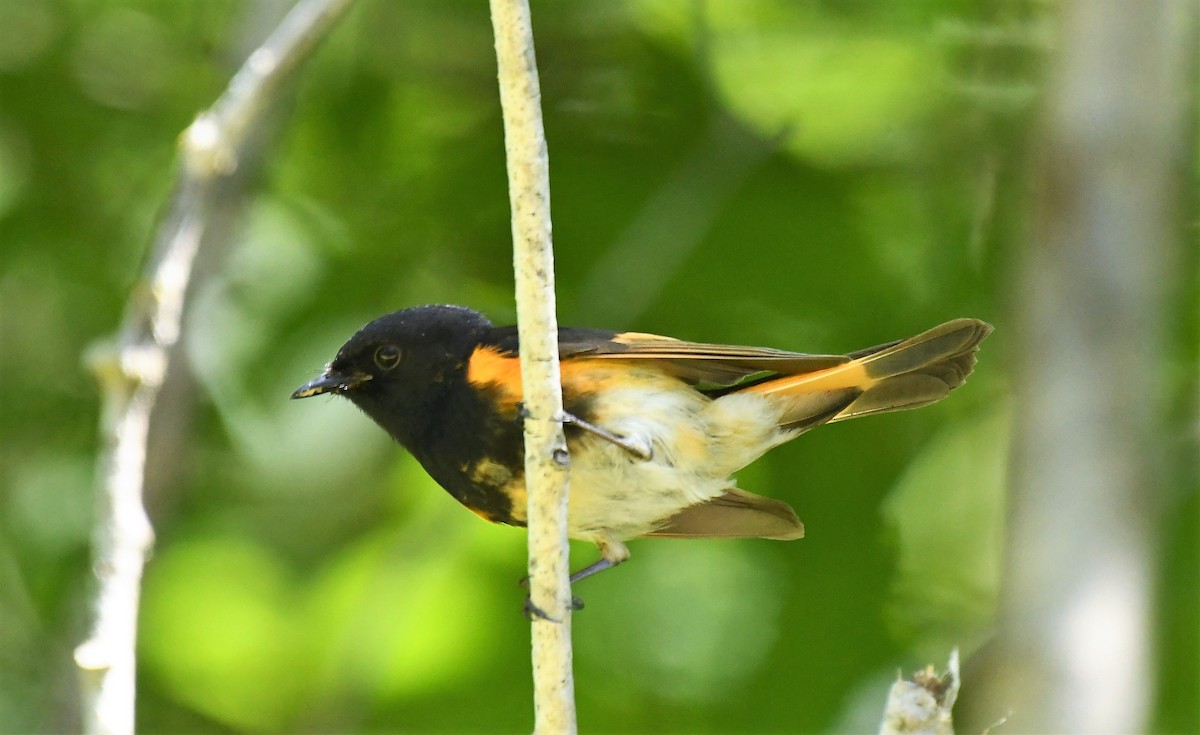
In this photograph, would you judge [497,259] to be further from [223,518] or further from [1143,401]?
[1143,401]

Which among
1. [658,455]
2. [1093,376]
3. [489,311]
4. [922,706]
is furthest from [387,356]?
[1093,376]

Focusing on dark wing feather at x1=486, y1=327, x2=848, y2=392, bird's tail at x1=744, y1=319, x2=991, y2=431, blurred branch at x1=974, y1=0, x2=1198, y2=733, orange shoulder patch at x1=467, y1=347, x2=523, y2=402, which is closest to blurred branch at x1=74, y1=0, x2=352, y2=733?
orange shoulder patch at x1=467, y1=347, x2=523, y2=402

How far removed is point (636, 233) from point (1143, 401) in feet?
5.57

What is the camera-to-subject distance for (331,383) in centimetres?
328

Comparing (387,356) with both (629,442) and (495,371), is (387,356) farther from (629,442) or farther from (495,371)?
(629,442)

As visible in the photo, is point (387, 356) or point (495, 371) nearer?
point (495, 371)

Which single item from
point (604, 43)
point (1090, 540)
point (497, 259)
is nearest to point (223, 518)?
point (497, 259)

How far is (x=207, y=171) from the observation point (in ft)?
8.49

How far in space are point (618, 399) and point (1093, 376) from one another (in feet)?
5.18

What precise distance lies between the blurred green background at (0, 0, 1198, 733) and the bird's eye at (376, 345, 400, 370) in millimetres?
1085

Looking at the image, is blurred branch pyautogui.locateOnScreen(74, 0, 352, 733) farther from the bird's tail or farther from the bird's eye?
the bird's tail

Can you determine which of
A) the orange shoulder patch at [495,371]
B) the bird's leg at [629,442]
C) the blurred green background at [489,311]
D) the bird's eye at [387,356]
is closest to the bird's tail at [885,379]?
the bird's leg at [629,442]

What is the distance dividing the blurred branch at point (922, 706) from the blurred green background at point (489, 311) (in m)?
1.88

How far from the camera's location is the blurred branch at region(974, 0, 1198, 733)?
3.57 meters
